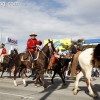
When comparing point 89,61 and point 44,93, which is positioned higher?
point 89,61

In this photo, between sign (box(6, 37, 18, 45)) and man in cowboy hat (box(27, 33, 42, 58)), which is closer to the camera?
man in cowboy hat (box(27, 33, 42, 58))

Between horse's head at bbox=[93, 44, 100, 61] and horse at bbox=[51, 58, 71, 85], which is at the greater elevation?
horse's head at bbox=[93, 44, 100, 61]

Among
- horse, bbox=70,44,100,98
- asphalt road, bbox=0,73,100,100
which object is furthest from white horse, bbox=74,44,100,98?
asphalt road, bbox=0,73,100,100

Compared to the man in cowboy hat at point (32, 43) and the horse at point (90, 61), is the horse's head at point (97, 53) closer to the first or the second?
the horse at point (90, 61)

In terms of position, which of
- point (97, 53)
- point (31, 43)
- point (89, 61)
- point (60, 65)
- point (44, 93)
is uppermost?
point (31, 43)

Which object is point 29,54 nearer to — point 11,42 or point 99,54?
point 99,54

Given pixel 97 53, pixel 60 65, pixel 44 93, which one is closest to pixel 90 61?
pixel 97 53

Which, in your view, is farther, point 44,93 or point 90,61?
point 44,93

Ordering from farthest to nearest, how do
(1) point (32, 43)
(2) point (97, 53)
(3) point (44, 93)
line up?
(1) point (32, 43) → (3) point (44, 93) → (2) point (97, 53)

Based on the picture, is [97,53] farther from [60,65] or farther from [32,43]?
[60,65]

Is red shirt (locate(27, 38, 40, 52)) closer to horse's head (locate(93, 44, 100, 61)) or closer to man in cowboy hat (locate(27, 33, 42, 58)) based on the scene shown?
man in cowboy hat (locate(27, 33, 42, 58))

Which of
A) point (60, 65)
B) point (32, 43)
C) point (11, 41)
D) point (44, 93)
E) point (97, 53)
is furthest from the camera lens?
point (11, 41)

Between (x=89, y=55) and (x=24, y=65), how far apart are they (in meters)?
5.76

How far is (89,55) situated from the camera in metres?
8.59
